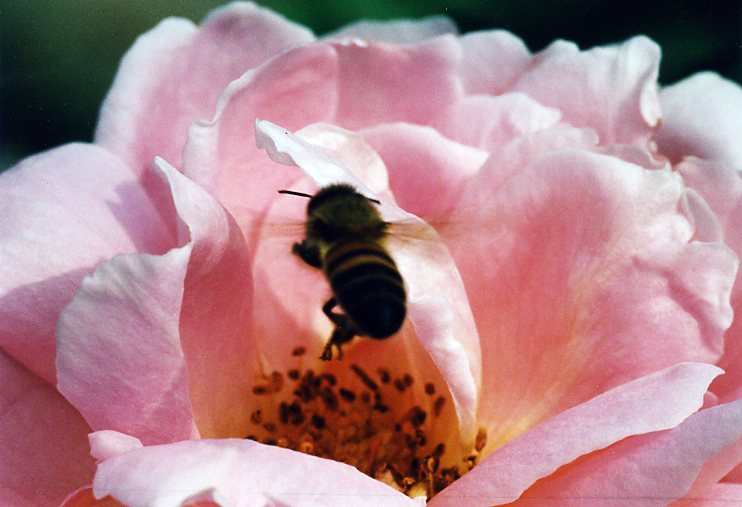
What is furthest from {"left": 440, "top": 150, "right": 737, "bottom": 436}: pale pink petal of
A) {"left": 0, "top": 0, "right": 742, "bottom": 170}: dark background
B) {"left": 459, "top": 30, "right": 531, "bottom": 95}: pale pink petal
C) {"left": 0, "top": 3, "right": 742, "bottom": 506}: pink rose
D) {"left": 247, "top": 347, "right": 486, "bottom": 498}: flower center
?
{"left": 0, "top": 0, "right": 742, "bottom": 170}: dark background

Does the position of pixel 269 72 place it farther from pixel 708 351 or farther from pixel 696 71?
pixel 696 71

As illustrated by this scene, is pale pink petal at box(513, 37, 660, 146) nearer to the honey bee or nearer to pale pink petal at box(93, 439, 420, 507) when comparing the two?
the honey bee

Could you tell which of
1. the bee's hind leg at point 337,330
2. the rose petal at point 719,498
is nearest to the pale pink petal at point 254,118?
the bee's hind leg at point 337,330

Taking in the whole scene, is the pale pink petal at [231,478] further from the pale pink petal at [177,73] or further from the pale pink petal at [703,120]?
the pale pink petal at [703,120]

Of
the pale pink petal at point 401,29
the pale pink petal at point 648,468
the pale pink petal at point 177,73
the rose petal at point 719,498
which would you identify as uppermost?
the pale pink petal at point 177,73

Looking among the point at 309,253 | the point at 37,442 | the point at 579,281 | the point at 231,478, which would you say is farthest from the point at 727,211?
the point at 37,442

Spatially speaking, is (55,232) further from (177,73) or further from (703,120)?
(703,120)
